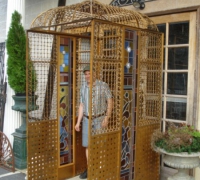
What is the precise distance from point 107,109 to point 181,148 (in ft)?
3.18

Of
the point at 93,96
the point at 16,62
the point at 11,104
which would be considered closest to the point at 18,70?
the point at 16,62

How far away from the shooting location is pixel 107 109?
3844 millimetres

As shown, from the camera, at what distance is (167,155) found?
13.0ft

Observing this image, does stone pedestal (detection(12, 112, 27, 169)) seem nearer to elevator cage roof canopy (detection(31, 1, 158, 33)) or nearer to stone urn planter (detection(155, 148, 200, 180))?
elevator cage roof canopy (detection(31, 1, 158, 33))

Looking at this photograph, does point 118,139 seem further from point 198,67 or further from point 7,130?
point 7,130

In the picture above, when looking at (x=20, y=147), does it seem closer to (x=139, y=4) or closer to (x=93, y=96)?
A: (x=93, y=96)

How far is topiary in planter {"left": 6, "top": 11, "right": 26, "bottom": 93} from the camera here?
544cm

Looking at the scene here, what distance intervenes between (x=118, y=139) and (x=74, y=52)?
1.56 m

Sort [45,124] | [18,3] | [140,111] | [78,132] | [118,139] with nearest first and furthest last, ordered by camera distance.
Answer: [118,139] → [140,111] → [45,124] → [78,132] → [18,3]

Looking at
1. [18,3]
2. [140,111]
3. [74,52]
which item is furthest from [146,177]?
[18,3]

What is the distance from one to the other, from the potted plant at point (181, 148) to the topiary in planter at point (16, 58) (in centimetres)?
265

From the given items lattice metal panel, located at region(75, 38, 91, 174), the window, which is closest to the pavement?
lattice metal panel, located at region(75, 38, 91, 174)

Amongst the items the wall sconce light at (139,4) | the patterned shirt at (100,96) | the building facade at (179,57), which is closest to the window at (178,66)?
the building facade at (179,57)

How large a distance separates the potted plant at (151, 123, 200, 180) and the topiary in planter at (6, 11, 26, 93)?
265 centimetres
